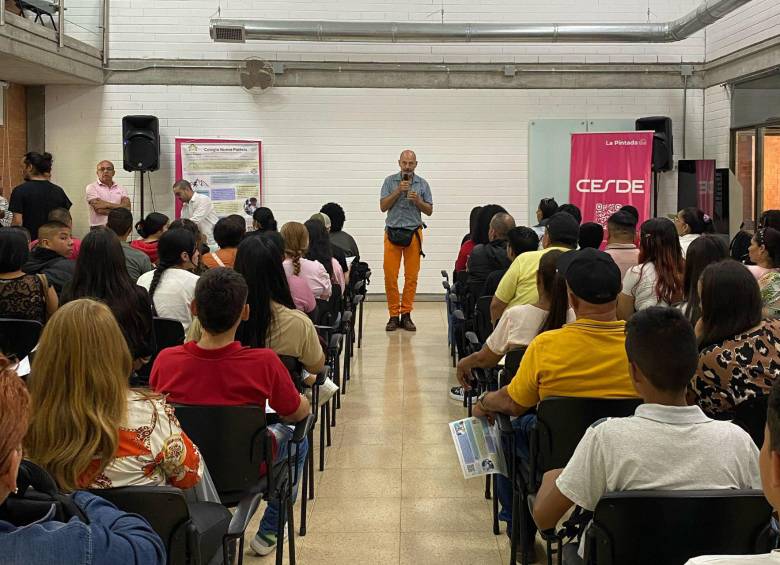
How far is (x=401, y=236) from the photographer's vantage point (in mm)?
8734

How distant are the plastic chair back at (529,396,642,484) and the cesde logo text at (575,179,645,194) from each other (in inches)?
288

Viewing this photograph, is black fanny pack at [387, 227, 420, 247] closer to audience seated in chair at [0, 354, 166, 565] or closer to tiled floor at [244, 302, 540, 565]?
tiled floor at [244, 302, 540, 565]

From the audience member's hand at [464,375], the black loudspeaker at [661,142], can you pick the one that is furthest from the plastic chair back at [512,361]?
the black loudspeaker at [661,142]

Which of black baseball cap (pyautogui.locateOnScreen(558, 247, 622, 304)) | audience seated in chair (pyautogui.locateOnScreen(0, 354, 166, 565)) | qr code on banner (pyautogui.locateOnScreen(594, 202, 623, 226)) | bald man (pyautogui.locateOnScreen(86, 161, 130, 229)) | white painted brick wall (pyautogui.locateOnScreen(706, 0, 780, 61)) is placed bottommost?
audience seated in chair (pyautogui.locateOnScreen(0, 354, 166, 565))

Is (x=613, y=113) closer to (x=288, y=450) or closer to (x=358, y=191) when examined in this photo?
(x=358, y=191)

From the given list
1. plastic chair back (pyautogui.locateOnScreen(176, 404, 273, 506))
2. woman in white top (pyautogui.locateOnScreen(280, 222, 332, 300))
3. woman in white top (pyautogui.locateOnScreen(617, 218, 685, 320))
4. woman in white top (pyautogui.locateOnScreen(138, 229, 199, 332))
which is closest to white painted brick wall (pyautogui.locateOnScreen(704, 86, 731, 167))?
woman in white top (pyautogui.locateOnScreen(617, 218, 685, 320))

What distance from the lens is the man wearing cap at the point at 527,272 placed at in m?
4.61

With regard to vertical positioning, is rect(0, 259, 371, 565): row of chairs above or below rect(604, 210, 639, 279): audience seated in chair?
below

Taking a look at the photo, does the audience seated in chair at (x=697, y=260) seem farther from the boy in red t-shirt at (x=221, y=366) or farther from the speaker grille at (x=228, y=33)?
the speaker grille at (x=228, y=33)

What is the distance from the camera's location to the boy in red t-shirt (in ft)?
9.16

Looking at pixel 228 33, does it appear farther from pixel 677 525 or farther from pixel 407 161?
pixel 677 525

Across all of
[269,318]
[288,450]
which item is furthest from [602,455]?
[269,318]

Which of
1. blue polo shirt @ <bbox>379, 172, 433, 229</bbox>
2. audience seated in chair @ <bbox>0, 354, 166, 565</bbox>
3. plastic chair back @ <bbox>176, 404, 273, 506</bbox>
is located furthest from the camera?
blue polo shirt @ <bbox>379, 172, 433, 229</bbox>

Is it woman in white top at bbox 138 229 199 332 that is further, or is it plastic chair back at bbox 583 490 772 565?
A: woman in white top at bbox 138 229 199 332
